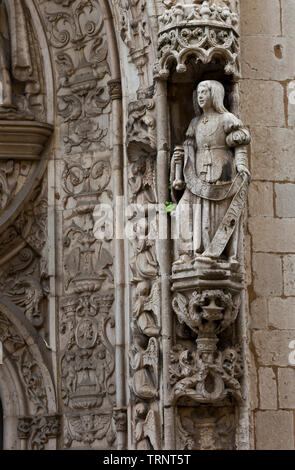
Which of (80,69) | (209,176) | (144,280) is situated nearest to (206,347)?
(144,280)

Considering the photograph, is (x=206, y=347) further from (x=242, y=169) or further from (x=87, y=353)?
(x=87, y=353)

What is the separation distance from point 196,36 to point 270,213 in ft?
4.55

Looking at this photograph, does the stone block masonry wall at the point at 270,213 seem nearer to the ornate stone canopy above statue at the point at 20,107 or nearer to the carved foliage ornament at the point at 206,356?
the carved foliage ornament at the point at 206,356

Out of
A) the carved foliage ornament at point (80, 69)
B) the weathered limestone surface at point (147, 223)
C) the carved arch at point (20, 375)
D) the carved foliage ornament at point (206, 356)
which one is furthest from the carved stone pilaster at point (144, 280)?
the carved arch at point (20, 375)

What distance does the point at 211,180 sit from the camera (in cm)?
1027

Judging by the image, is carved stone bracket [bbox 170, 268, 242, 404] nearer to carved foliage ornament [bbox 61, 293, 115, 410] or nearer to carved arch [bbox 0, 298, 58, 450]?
carved foliage ornament [bbox 61, 293, 115, 410]

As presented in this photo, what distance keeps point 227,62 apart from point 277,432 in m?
2.59

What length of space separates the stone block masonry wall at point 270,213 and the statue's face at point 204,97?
49 cm

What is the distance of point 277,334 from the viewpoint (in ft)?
34.8

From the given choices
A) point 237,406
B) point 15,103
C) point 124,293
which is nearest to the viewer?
point 237,406

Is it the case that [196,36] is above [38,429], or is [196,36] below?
above

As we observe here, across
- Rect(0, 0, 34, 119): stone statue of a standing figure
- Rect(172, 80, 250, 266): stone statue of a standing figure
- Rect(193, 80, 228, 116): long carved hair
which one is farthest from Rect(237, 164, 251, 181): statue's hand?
Rect(0, 0, 34, 119): stone statue of a standing figure

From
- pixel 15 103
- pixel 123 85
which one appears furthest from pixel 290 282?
pixel 15 103

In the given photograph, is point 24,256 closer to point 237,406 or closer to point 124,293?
point 124,293
